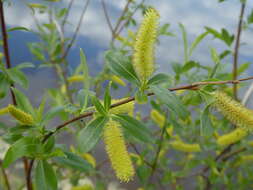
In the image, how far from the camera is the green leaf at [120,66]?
1.94ft

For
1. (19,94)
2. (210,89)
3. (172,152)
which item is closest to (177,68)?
(210,89)

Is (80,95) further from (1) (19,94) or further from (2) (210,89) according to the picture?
(2) (210,89)

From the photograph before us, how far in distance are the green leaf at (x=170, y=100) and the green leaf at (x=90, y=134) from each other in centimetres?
11

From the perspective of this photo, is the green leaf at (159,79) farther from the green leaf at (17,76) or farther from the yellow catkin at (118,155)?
the green leaf at (17,76)

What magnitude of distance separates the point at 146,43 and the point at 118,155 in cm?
20

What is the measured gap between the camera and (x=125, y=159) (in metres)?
0.47

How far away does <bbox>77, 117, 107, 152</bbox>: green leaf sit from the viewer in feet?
1.68

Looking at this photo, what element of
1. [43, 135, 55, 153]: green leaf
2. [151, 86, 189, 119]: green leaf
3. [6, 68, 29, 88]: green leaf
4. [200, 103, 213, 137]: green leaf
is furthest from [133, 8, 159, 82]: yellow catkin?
[6, 68, 29, 88]: green leaf

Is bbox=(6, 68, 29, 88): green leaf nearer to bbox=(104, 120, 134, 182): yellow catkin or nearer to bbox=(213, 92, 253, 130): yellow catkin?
bbox=(104, 120, 134, 182): yellow catkin

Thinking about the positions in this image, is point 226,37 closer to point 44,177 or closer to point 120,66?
point 120,66

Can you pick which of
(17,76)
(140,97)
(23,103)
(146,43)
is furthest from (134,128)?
(17,76)

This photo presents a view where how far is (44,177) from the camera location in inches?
24.5

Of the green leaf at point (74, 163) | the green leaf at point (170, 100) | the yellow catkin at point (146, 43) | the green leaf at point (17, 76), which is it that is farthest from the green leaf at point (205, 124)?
the green leaf at point (17, 76)

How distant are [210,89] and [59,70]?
4.14ft
